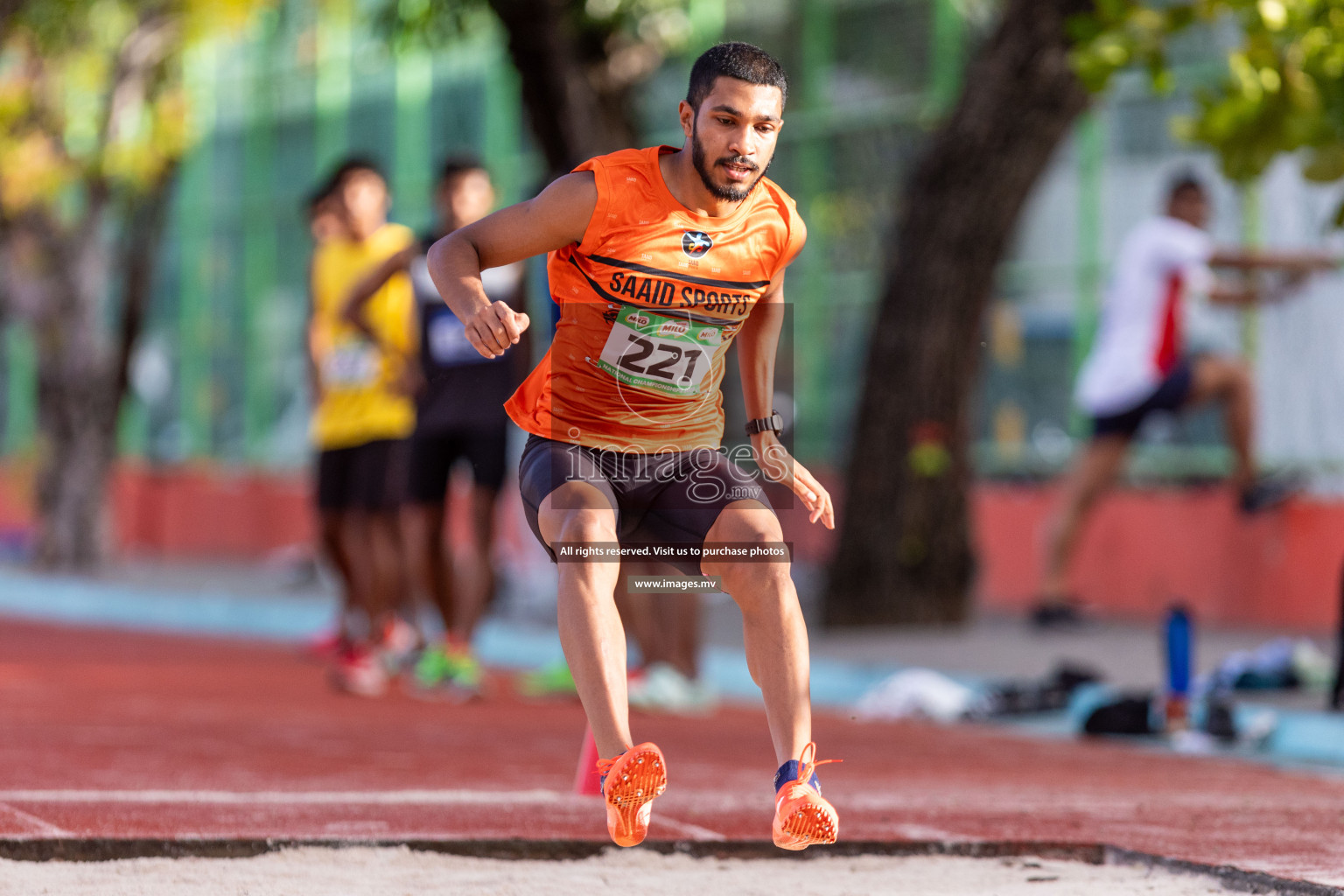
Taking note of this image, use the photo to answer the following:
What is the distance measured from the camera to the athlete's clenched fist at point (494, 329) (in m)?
4.11

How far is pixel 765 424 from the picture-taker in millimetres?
4715

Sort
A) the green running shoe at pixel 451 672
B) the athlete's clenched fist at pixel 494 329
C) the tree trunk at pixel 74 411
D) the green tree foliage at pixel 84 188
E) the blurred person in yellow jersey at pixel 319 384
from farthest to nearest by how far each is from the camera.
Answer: the tree trunk at pixel 74 411 → the green tree foliage at pixel 84 188 → the blurred person in yellow jersey at pixel 319 384 → the green running shoe at pixel 451 672 → the athlete's clenched fist at pixel 494 329

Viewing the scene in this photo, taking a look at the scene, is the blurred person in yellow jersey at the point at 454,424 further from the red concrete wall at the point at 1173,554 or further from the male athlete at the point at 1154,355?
the male athlete at the point at 1154,355

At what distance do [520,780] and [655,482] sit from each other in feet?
6.29

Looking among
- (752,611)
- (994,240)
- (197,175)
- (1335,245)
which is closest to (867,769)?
(752,611)

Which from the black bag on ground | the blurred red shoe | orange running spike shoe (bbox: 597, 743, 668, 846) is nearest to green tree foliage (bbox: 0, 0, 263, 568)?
the blurred red shoe

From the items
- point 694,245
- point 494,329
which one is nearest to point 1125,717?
point 694,245

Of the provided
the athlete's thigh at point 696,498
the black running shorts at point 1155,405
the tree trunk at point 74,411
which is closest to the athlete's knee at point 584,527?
the athlete's thigh at point 696,498

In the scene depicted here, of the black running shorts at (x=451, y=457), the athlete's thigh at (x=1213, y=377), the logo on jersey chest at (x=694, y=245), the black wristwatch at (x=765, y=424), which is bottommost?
the black wristwatch at (x=765, y=424)

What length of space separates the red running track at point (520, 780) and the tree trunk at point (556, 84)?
398 cm

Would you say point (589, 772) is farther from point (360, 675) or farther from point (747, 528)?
point (360, 675)

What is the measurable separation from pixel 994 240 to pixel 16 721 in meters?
5.84

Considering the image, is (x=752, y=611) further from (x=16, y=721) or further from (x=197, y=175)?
(x=197, y=175)

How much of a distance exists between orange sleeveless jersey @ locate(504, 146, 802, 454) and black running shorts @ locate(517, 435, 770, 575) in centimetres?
3
